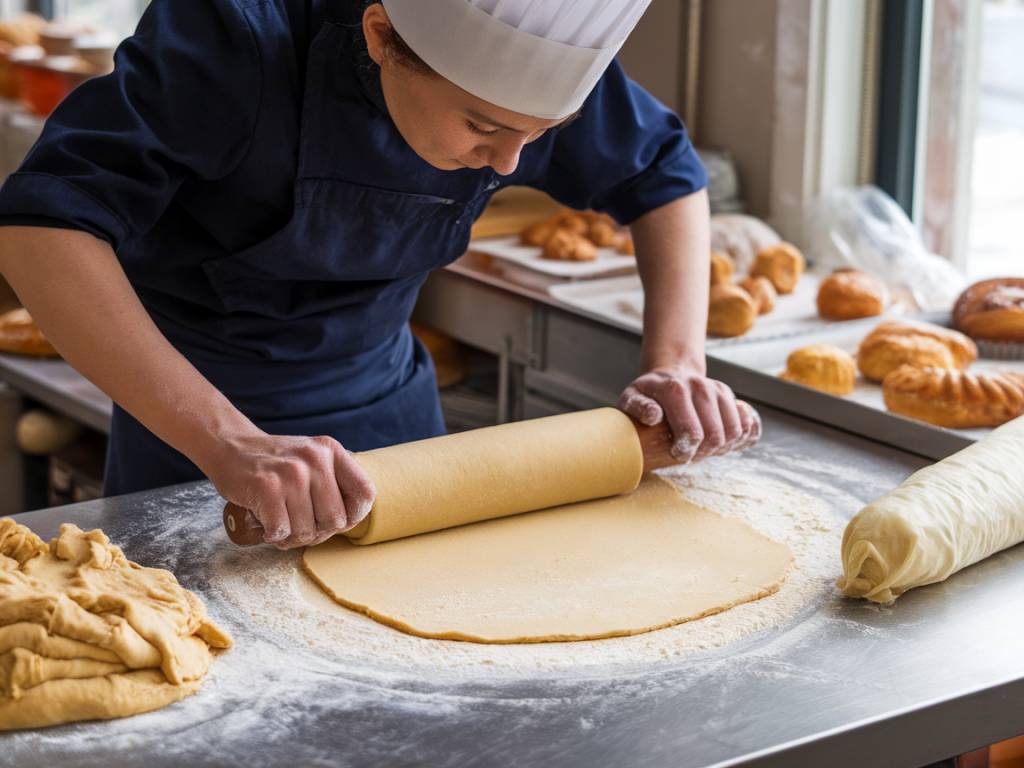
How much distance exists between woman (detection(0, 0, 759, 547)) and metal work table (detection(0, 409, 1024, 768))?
0.24 metres

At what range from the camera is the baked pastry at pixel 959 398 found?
1895mm

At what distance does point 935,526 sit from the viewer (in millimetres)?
1355

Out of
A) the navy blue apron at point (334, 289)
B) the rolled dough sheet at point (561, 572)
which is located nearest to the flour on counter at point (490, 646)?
the rolled dough sheet at point (561, 572)

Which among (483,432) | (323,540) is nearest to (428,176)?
(483,432)

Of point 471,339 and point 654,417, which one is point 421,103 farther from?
point 471,339

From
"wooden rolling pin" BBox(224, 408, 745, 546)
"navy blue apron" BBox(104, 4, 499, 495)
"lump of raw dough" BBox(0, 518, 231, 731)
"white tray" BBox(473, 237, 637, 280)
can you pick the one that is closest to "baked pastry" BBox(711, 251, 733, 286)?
"white tray" BBox(473, 237, 637, 280)

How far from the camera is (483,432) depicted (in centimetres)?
158

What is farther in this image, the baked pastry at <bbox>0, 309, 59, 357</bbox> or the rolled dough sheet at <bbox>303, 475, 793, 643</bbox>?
the baked pastry at <bbox>0, 309, 59, 357</bbox>

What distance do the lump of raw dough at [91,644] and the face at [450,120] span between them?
1.81ft

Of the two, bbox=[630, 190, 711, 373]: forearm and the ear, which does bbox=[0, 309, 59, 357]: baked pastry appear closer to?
bbox=[630, 190, 711, 373]: forearm

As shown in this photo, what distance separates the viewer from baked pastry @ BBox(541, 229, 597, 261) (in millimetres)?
2709

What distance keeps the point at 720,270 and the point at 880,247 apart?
18.3 inches

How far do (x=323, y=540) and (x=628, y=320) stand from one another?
1074mm

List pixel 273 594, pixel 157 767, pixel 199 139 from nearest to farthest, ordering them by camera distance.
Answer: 1. pixel 157 767
2. pixel 273 594
3. pixel 199 139
